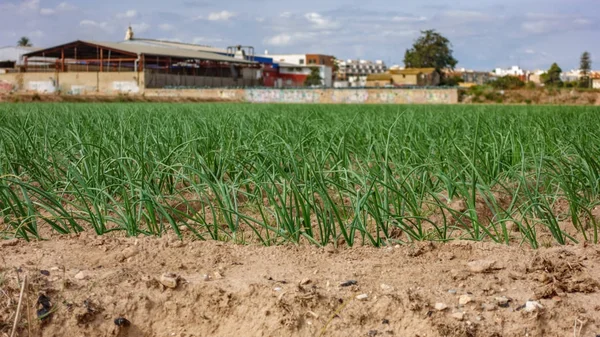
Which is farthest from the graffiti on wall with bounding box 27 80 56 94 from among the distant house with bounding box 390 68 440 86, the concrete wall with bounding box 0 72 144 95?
the distant house with bounding box 390 68 440 86

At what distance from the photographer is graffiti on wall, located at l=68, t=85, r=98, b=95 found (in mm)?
36938

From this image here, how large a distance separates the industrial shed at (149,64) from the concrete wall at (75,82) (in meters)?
0.87

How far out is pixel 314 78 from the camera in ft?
211

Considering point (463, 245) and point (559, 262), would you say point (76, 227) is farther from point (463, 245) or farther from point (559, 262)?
point (559, 262)

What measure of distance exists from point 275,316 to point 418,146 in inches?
86.7

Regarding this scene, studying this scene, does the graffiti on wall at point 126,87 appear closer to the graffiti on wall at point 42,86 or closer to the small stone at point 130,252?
the graffiti on wall at point 42,86

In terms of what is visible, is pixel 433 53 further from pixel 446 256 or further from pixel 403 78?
pixel 446 256

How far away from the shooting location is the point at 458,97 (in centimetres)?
3269

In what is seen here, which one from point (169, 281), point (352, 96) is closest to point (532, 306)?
point (169, 281)

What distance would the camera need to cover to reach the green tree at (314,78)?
63250 mm

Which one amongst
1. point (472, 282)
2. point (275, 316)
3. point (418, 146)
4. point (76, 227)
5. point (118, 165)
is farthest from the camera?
point (418, 146)

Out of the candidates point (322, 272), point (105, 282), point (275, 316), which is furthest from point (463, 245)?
point (105, 282)

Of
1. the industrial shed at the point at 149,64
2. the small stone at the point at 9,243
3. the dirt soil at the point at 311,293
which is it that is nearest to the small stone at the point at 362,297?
the dirt soil at the point at 311,293

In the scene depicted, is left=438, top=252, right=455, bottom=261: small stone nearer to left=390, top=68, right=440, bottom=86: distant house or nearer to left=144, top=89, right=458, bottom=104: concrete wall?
left=144, top=89, right=458, bottom=104: concrete wall
